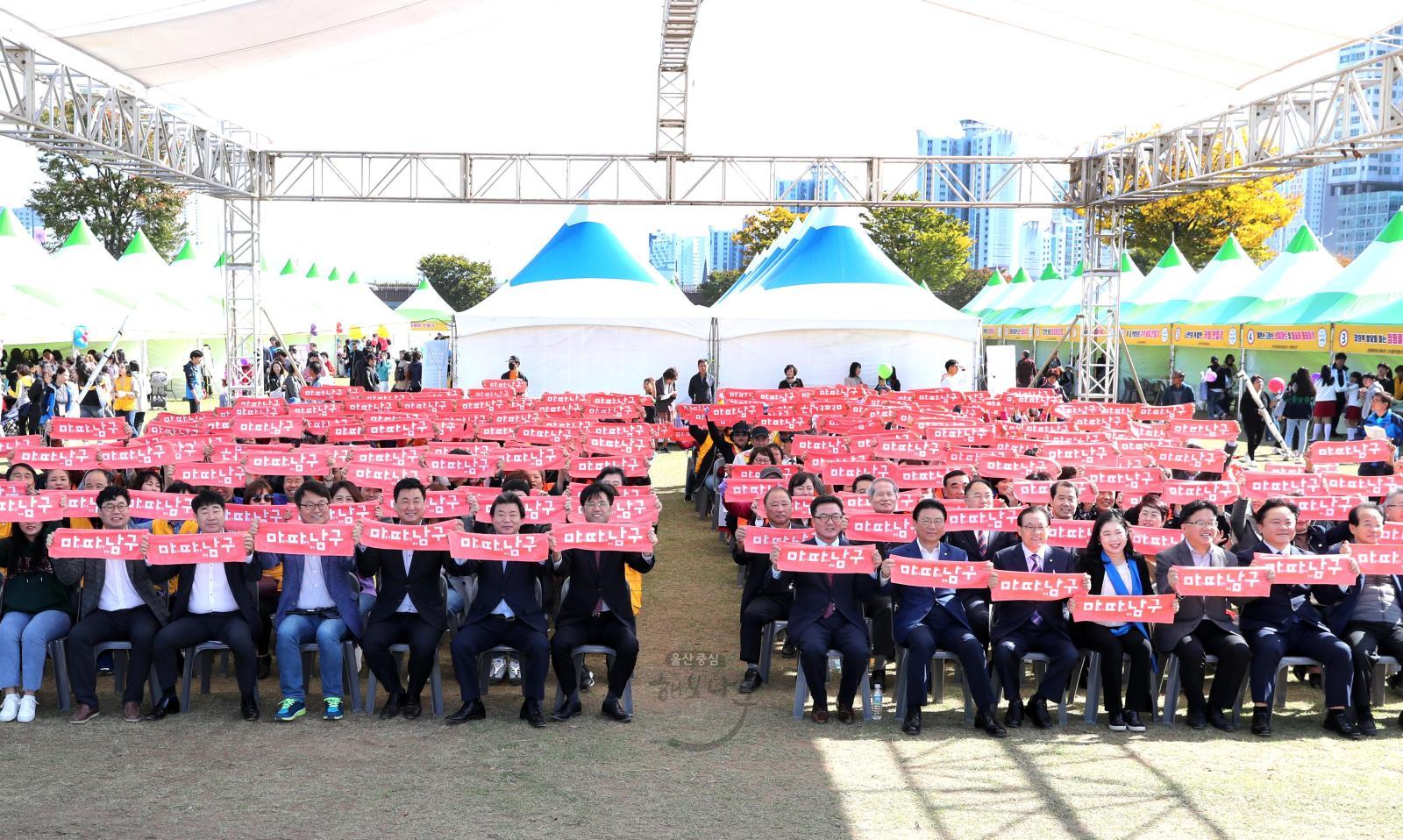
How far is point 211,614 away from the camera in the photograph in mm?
5914

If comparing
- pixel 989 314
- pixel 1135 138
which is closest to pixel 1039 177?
pixel 1135 138

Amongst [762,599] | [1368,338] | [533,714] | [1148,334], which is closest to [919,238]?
[1148,334]

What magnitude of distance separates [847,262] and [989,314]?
1657 cm

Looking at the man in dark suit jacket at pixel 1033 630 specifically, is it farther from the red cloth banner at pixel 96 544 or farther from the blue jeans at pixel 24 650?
the blue jeans at pixel 24 650

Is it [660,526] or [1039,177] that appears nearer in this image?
[660,526]

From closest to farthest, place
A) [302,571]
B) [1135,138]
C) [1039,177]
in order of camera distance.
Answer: [302,571] < [1135,138] < [1039,177]

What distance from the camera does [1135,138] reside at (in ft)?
54.3

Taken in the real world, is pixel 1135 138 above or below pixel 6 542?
above

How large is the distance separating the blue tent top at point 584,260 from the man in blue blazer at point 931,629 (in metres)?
16.3

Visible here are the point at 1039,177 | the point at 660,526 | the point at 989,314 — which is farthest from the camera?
the point at 989,314

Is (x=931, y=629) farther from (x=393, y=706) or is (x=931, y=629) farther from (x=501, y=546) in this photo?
(x=393, y=706)

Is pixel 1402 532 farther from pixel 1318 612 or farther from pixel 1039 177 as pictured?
pixel 1039 177

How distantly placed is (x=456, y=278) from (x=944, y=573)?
73.5 m

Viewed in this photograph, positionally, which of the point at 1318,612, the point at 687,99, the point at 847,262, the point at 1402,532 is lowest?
the point at 1318,612
